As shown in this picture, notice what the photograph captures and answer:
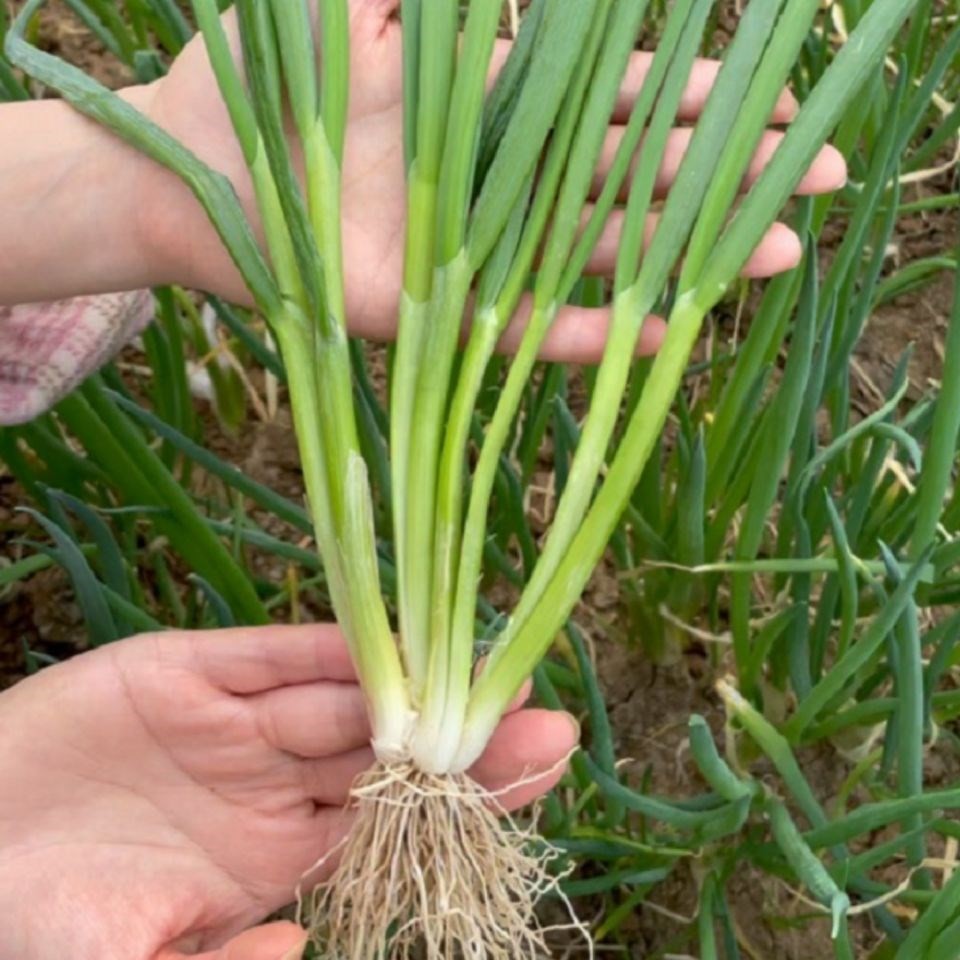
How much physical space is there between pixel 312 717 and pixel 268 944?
213 millimetres

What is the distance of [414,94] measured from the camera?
0.96m

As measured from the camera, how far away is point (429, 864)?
97cm

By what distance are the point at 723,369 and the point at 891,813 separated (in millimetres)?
661

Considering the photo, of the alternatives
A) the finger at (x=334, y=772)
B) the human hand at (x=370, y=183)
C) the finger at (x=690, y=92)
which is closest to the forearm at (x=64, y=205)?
the human hand at (x=370, y=183)

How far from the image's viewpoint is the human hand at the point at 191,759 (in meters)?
0.95

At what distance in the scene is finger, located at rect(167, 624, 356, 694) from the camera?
97cm

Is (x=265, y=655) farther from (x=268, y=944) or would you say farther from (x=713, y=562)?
(x=713, y=562)

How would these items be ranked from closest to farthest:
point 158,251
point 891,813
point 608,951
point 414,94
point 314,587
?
point 891,813 → point 414,94 → point 158,251 → point 608,951 → point 314,587

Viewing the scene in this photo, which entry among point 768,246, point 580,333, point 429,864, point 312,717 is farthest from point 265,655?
point 768,246

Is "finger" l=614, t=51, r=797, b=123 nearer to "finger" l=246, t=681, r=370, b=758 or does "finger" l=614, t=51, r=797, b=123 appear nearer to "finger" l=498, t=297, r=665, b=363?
"finger" l=498, t=297, r=665, b=363

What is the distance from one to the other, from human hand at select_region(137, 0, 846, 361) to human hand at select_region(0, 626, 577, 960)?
27 centimetres

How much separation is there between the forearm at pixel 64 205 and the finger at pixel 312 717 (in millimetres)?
372

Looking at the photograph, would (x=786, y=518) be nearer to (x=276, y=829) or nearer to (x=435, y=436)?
(x=435, y=436)

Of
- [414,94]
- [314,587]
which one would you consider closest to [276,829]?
[314,587]
